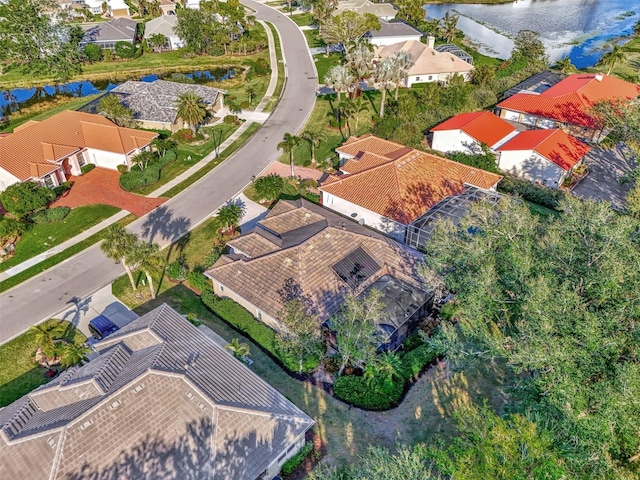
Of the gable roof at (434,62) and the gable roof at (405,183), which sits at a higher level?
the gable roof at (434,62)

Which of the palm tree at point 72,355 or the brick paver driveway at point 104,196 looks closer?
the palm tree at point 72,355

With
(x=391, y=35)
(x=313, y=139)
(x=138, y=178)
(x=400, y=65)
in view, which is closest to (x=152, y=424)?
(x=138, y=178)

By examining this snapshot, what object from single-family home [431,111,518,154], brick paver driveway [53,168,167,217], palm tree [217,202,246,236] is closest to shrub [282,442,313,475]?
palm tree [217,202,246,236]

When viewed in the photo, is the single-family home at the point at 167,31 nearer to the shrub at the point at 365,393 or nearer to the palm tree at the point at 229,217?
the palm tree at the point at 229,217

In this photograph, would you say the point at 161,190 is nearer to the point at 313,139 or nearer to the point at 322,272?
the point at 313,139

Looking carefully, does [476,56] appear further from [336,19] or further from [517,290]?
[517,290]

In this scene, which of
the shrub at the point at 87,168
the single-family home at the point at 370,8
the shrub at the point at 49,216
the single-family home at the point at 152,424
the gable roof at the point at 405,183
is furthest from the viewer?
the single-family home at the point at 370,8

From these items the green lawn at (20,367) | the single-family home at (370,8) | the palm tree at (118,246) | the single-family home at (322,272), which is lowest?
the green lawn at (20,367)

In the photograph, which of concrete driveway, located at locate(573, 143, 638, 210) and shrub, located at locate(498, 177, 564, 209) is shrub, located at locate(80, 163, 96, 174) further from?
concrete driveway, located at locate(573, 143, 638, 210)

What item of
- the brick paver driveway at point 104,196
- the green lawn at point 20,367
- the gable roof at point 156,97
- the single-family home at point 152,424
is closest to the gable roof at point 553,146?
the brick paver driveway at point 104,196
